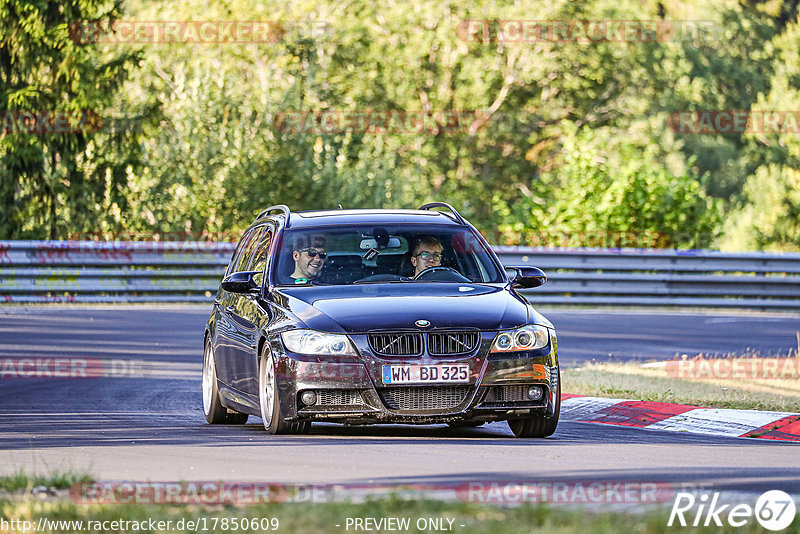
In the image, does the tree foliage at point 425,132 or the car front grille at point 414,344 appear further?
the tree foliage at point 425,132

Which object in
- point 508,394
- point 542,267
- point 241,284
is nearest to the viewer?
point 508,394

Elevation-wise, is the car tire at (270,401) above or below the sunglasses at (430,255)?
below

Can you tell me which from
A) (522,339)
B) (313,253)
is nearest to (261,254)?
(313,253)

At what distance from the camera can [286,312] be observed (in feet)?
33.2

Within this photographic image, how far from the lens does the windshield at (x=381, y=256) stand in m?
10.8

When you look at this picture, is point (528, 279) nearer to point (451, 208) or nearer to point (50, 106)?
point (451, 208)

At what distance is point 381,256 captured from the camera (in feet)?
36.1

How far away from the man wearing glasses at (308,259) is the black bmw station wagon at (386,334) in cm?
1

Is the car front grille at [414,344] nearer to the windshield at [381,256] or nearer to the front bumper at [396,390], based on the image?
the front bumper at [396,390]

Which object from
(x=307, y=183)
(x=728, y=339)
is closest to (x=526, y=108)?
(x=307, y=183)

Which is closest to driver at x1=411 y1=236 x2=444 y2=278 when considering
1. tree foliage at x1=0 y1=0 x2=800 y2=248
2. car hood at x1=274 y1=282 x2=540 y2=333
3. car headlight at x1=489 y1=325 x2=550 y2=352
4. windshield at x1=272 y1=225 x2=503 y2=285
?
windshield at x1=272 y1=225 x2=503 y2=285

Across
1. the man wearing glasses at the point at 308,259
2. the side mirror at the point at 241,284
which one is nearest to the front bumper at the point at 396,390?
the man wearing glasses at the point at 308,259

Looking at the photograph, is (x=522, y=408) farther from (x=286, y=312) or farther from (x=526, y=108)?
(x=526, y=108)

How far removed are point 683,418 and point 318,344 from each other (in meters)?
3.40
